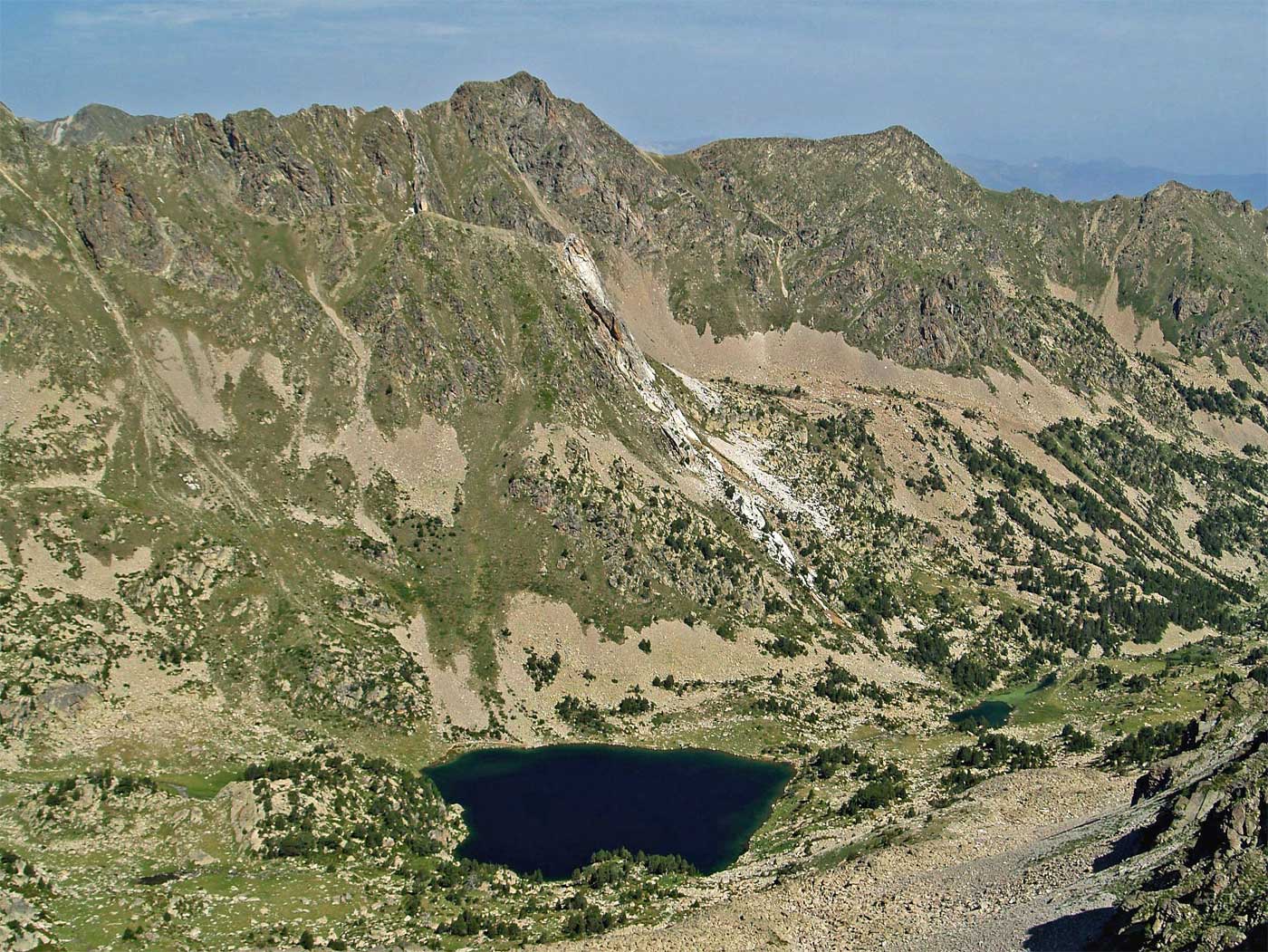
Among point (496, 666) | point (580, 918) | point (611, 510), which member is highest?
point (611, 510)

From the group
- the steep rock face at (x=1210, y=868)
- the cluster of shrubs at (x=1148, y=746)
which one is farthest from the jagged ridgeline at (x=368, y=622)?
the steep rock face at (x=1210, y=868)

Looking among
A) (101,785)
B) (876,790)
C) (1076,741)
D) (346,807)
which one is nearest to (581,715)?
(346,807)

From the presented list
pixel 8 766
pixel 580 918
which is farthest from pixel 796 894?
→ pixel 8 766

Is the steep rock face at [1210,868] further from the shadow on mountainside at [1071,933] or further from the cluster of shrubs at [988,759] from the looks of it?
the cluster of shrubs at [988,759]

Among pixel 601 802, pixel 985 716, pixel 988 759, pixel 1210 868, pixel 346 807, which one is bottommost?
pixel 985 716

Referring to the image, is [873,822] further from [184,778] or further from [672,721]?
[184,778]

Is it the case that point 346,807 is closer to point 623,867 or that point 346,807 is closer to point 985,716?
point 623,867

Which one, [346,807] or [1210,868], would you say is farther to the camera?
[346,807]
